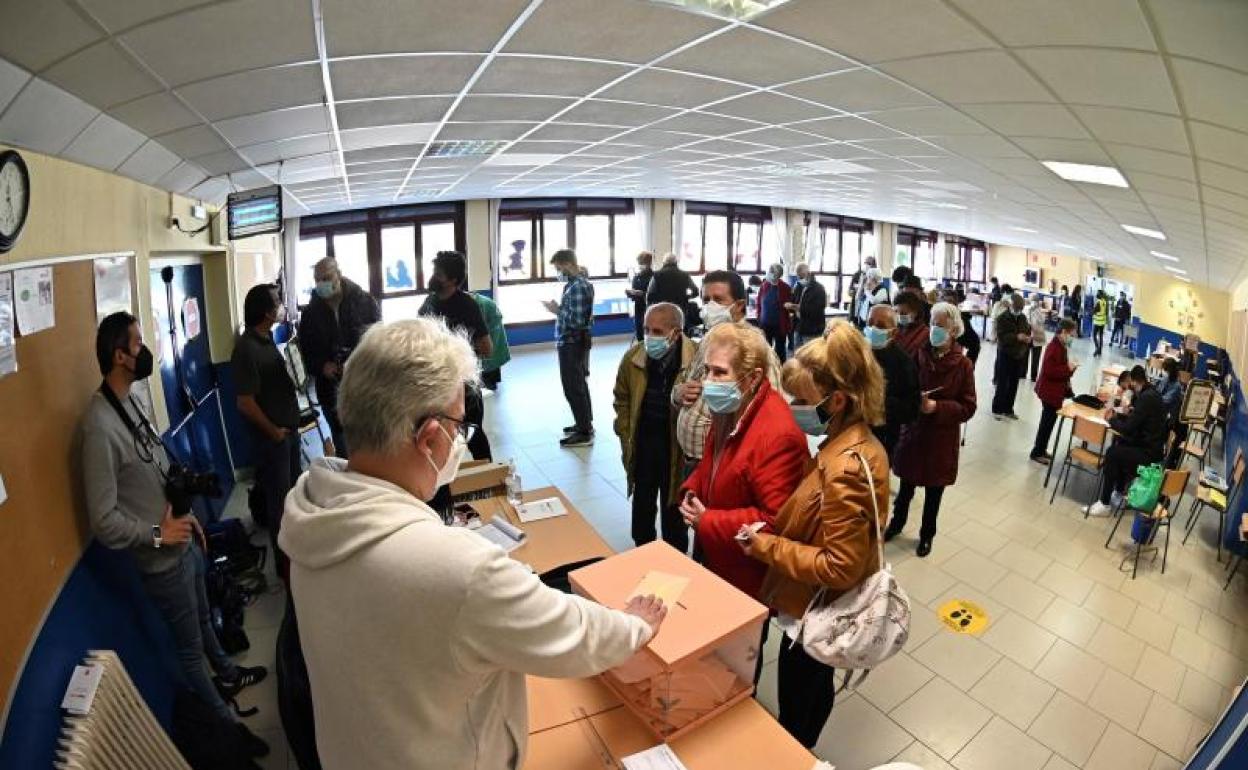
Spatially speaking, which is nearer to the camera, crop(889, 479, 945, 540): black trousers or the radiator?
the radiator

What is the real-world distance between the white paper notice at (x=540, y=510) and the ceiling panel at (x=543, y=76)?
219 centimetres

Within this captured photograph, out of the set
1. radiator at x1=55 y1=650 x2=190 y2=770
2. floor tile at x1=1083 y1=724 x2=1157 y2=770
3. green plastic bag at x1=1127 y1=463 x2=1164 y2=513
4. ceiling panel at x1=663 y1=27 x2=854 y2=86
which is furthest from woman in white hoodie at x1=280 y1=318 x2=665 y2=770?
green plastic bag at x1=1127 y1=463 x2=1164 y2=513

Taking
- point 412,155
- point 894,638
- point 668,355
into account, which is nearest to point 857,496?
point 894,638

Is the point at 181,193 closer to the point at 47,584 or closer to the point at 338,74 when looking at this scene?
the point at 338,74

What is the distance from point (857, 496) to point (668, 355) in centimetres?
157

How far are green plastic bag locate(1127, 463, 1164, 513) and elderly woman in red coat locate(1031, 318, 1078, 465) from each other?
1793mm

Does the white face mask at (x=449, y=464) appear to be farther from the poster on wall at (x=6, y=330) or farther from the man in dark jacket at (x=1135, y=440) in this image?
the man in dark jacket at (x=1135, y=440)

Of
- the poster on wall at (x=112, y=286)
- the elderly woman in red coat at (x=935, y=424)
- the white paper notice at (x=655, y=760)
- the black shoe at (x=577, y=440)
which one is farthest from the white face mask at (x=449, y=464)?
the black shoe at (x=577, y=440)

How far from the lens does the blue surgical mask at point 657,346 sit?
3.09 meters

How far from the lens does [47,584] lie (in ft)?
6.04

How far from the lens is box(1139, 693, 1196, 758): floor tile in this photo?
101 inches

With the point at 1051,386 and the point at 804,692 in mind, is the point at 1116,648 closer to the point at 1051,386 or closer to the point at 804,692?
the point at 804,692

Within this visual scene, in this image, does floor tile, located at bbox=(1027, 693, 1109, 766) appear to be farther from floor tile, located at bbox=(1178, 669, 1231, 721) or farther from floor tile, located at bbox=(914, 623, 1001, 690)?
floor tile, located at bbox=(1178, 669, 1231, 721)

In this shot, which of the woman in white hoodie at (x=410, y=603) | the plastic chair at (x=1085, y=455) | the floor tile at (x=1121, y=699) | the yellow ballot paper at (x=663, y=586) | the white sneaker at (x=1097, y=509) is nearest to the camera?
the woman in white hoodie at (x=410, y=603)
